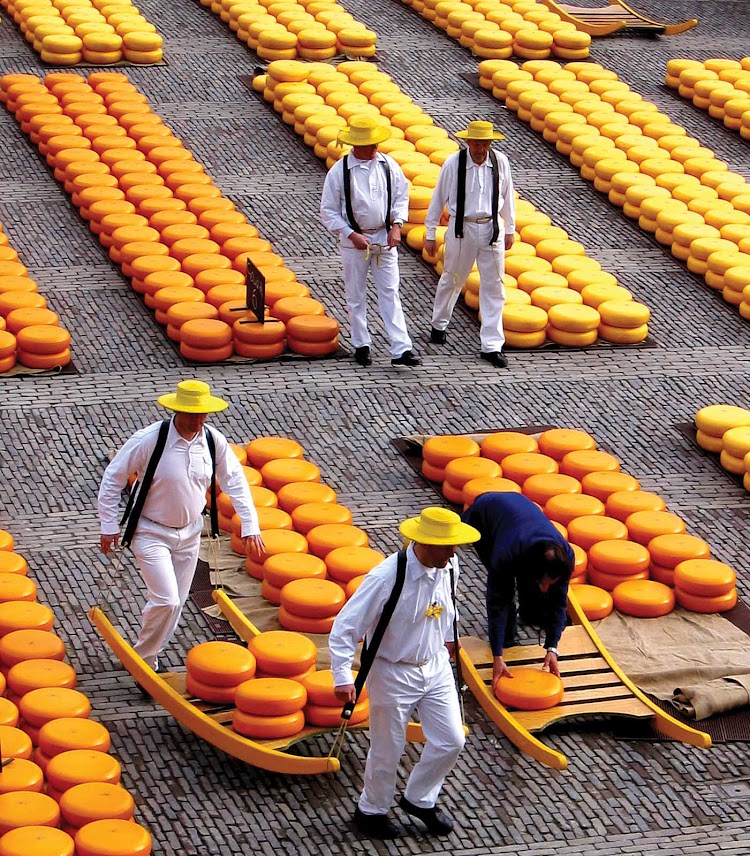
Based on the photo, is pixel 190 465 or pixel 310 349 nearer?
pixel 190 465

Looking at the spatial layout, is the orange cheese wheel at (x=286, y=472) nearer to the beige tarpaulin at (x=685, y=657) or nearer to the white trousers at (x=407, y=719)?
the beige tarpaulin at (x=685, y=657)

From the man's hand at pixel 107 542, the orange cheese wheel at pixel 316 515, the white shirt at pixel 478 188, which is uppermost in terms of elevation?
the white shirt at pixel 478 188

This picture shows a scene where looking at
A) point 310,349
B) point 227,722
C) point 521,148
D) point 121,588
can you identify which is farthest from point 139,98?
point 227,722

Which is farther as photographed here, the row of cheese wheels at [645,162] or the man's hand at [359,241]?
the row of cheese wheels at [645,162]

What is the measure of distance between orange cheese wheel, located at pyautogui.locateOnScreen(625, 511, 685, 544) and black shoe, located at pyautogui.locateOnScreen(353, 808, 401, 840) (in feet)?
9.60

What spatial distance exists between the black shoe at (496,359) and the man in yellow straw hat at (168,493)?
4.42 m

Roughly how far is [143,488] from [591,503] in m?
3.08

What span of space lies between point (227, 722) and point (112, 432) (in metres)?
3.52

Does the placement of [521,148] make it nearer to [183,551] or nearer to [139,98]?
[139,98]

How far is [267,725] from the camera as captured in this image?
7.73m

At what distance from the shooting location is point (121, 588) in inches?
362

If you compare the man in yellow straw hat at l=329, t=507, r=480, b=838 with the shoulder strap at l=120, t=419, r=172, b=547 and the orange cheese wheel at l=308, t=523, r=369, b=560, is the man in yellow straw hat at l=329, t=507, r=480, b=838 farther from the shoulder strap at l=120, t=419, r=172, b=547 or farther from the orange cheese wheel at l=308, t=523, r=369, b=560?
the orange cheese wheel at l=308, t=523, r=369, b=560

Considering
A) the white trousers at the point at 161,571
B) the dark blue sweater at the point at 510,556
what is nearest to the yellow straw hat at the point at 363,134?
the dark blue sweater at the point at 510,556

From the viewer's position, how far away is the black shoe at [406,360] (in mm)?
12211
